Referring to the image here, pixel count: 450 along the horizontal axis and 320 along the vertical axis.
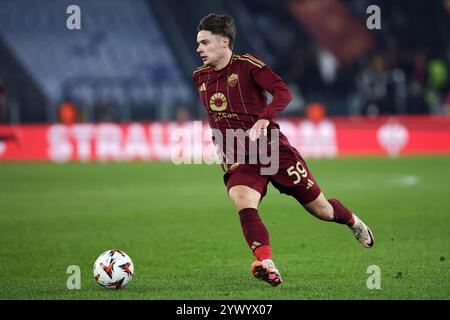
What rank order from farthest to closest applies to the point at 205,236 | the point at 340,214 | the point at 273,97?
the point at 205,236
the point at 340,214
the point at 273,97

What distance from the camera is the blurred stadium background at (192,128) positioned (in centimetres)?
827

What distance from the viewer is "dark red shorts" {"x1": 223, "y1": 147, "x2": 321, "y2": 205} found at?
23.4 ft

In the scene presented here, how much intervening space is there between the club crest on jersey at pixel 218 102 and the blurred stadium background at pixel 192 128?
1355 millimetres

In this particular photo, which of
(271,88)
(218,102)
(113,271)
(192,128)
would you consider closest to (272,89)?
(271,88)

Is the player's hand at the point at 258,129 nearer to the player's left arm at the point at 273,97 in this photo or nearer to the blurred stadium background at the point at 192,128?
the player's left arm at the point at 273,97

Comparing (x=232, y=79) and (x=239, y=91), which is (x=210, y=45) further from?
(x=239, y=91)

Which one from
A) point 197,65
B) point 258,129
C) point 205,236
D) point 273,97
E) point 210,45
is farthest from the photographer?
point 197,65

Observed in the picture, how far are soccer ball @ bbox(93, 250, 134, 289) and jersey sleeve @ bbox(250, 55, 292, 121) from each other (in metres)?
1.49

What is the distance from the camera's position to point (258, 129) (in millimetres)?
6680

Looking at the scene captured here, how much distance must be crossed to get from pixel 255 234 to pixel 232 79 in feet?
4.01

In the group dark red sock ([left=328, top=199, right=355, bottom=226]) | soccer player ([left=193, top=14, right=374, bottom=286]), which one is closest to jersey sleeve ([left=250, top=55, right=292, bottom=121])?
soccer player ([left=193, top=14, right=374, bottom=286])

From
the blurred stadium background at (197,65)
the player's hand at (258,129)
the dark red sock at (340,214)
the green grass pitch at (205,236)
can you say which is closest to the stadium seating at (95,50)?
the blurred stadium background at (197,65)

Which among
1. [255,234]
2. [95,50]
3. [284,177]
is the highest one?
[95,50]
